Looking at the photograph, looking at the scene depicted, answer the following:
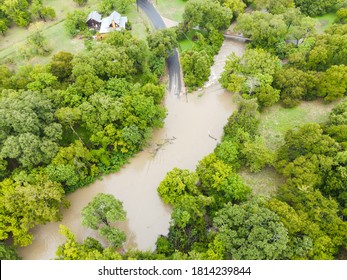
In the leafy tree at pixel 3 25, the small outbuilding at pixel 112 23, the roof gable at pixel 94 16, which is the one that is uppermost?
the leafy tree at pixel 3 25

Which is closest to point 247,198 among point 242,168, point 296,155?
point 242,168

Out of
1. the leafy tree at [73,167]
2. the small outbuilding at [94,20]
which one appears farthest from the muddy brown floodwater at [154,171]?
the small outbuilding at [94,20]

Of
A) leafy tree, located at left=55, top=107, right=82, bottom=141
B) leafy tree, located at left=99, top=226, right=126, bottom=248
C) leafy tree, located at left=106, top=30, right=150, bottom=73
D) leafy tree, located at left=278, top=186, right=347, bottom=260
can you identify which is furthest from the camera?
leafy tree, located at left=106, top=30, right=150, bottom=73

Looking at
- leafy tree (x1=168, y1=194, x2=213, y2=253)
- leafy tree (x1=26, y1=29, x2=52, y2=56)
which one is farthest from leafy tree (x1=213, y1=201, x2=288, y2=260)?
leafy tree (x1=26, y1=29, x2=52, y2=56)

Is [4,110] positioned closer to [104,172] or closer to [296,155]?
[104,172]

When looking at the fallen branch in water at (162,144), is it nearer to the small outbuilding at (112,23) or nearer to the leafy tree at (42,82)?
the leafy tree at (42,82)

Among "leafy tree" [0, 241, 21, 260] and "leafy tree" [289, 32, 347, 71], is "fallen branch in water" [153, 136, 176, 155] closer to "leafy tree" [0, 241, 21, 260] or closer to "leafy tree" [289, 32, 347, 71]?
"leafy tree" [0, 241, 21, 260]

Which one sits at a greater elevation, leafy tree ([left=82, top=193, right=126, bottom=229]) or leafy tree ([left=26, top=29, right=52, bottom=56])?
leafy tree ([left=26, top=29, right=52, bottom=56])
